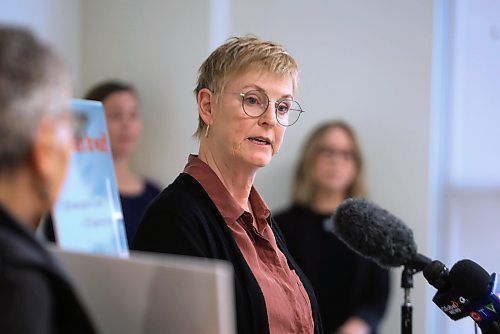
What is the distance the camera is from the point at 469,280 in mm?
1382

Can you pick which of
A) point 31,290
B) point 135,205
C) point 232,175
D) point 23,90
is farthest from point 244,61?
point 135,205

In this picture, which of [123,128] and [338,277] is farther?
[123,128]

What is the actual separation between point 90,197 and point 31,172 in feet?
1.28

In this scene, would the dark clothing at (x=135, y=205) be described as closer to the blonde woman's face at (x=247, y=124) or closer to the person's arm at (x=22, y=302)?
the blonde woman's face at (x=247, y=124)

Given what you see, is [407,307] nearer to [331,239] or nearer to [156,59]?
[331,239]

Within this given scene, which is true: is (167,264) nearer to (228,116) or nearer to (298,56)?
(228,116)

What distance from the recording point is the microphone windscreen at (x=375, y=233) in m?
1.52

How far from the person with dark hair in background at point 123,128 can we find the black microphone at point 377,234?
190 cm

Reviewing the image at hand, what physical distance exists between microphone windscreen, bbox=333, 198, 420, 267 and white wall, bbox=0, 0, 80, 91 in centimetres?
191

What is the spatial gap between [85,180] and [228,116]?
48 cm

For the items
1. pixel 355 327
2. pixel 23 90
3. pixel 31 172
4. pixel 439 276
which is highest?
pixel 23 90

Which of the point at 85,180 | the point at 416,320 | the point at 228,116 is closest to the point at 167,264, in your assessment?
the point at 85,180

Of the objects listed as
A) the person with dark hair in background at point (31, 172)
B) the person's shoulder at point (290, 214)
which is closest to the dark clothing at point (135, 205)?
the person's shoulder at point (290, 214)

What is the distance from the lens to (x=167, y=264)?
955 mm
